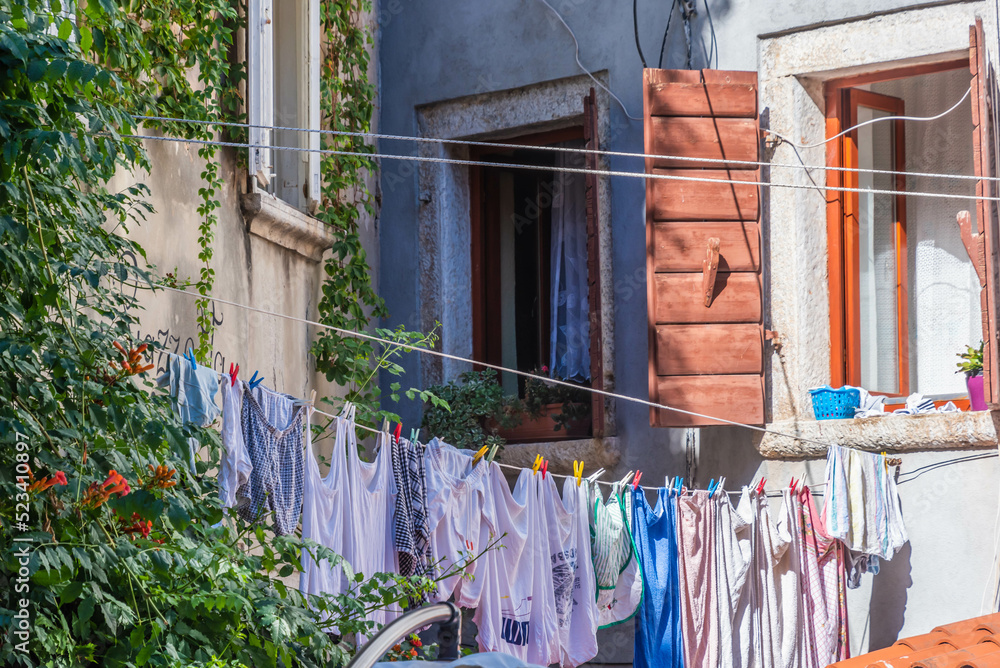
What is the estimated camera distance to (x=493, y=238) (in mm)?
7680

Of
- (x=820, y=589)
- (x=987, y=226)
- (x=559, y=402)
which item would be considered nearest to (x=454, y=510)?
(x=559, y=402)

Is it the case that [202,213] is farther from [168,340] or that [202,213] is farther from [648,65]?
[648,65]

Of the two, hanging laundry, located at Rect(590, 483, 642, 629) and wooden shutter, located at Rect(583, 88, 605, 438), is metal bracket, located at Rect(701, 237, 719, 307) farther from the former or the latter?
hanging laundry, located at Rect(590, 483, 642, 629)

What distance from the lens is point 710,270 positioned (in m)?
6.09

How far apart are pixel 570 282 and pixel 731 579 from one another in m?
2.31

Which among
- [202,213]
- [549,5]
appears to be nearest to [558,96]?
[549,5]

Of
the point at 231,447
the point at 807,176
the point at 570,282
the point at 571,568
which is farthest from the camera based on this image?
the point at 570,282

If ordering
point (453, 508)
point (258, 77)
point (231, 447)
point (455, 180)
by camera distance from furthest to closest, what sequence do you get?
point (455, 180), point (258, 77), point (453, 508), point (231, 447)

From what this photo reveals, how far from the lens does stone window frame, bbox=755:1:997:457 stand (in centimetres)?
607

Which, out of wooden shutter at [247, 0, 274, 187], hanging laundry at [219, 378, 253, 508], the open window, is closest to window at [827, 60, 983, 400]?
the open window

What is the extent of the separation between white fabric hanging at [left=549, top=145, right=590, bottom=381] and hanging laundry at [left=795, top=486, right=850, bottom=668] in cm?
184

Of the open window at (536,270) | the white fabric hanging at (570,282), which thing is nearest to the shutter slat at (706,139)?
the open window at (536,270)

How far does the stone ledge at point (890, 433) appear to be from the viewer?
5660mm

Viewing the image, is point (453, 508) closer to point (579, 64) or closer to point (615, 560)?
point (615, 560)
